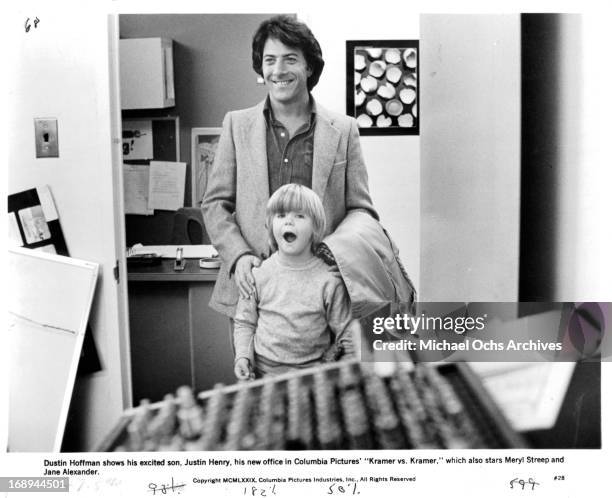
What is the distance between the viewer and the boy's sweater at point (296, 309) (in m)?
1.71

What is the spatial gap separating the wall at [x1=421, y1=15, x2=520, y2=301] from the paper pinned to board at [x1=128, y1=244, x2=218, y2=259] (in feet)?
1.67

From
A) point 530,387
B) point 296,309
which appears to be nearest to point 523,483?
point 530,387

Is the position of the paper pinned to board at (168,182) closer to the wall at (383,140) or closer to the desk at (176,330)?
the desk at (176,330)

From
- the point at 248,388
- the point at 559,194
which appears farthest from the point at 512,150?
the point at 248,388

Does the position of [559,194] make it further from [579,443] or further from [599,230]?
[579,443]

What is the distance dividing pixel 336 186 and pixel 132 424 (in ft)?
Answer: 2.40

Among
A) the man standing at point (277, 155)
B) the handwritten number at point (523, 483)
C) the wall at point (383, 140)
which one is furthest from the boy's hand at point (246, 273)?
the handwritten number at point (523, 483)

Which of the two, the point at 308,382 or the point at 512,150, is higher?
the point at 512,150

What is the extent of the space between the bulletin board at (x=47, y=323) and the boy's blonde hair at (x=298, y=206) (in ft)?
1.41

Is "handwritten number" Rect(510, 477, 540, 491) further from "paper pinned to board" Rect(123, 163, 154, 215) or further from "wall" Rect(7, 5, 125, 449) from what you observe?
"paper pinned to board" Rect(123, 163, 154, 215)

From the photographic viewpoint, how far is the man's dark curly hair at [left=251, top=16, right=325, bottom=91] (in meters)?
1.71

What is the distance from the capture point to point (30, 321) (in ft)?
5.82

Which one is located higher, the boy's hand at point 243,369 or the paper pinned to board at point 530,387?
the boy's hand at point 243,369

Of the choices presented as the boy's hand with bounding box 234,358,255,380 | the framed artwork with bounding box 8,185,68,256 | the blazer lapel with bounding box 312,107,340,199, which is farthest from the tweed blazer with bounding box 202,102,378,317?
the framed artwork with bounding box 8,185,68,256
